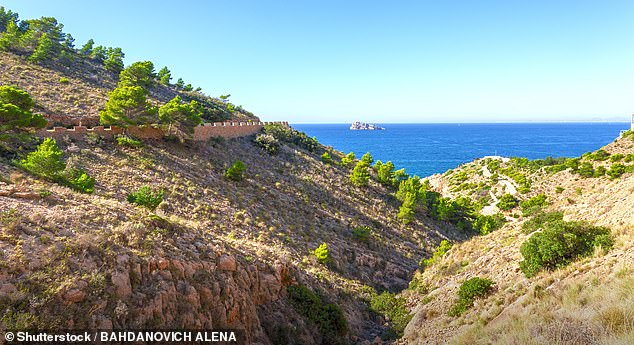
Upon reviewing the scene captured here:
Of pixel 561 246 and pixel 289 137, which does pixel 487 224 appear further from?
pixel 289 137

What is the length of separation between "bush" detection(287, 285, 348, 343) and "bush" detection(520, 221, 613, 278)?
8.26 metres

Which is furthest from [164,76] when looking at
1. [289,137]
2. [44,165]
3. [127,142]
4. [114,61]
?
[44,165]

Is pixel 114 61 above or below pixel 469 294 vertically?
above

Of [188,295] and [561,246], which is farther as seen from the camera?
[561,246]

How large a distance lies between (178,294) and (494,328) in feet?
31.4

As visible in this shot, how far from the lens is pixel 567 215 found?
20.6 m

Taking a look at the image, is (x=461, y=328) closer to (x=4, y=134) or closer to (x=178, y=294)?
(x=178, y=294)

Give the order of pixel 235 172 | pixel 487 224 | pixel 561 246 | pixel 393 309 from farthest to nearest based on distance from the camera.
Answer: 1. pixel 487 224
2. pixel 235 172
3. pixel 393 309
4. pixel 561 246

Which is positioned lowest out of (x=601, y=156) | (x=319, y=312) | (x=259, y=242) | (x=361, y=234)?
(x=361, y=234)

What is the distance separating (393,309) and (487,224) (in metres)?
24.6

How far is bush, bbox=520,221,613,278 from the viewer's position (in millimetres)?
12992

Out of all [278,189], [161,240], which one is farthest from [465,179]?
[161,240]

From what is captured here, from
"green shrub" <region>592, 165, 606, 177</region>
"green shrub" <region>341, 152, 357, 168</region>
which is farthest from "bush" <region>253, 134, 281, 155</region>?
"green shrub" <region>592, 165, 606, 177</region>

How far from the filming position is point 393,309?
18.9m
